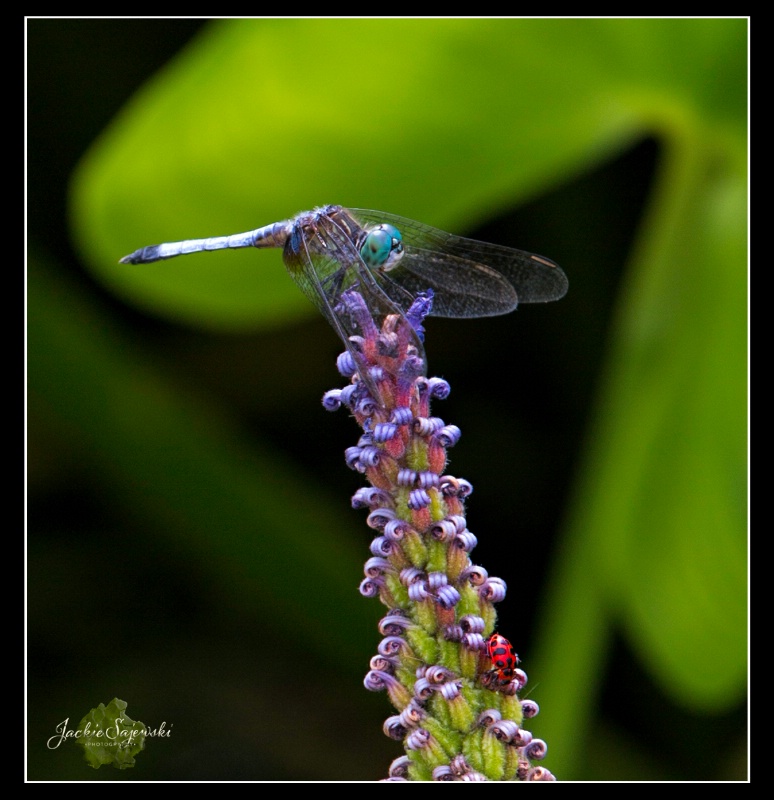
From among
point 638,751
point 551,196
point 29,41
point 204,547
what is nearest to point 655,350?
point 551,196

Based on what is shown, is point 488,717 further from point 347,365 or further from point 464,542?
point 347,365

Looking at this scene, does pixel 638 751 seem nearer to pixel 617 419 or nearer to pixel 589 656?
pixel 589 656

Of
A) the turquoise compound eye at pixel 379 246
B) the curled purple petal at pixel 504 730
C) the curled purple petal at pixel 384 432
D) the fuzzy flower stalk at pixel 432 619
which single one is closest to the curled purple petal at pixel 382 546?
the fuzzy flower stalk at pixel 432 619

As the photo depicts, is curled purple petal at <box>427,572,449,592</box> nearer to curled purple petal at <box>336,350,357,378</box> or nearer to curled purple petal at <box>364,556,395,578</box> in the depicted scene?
curled purple petal at <box>364,556,395,578</box>

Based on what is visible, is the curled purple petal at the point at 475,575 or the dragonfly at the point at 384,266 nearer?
the curled purple petal at the point at 475,575

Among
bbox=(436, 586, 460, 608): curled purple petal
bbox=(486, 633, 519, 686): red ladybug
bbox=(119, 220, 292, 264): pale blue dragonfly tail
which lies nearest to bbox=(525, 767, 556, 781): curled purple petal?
bbox=(486, 633, 519, 686): red ladybug

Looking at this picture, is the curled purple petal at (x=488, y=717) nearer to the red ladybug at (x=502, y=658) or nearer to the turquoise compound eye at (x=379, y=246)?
the red ladybug at (x=502, y=658)
